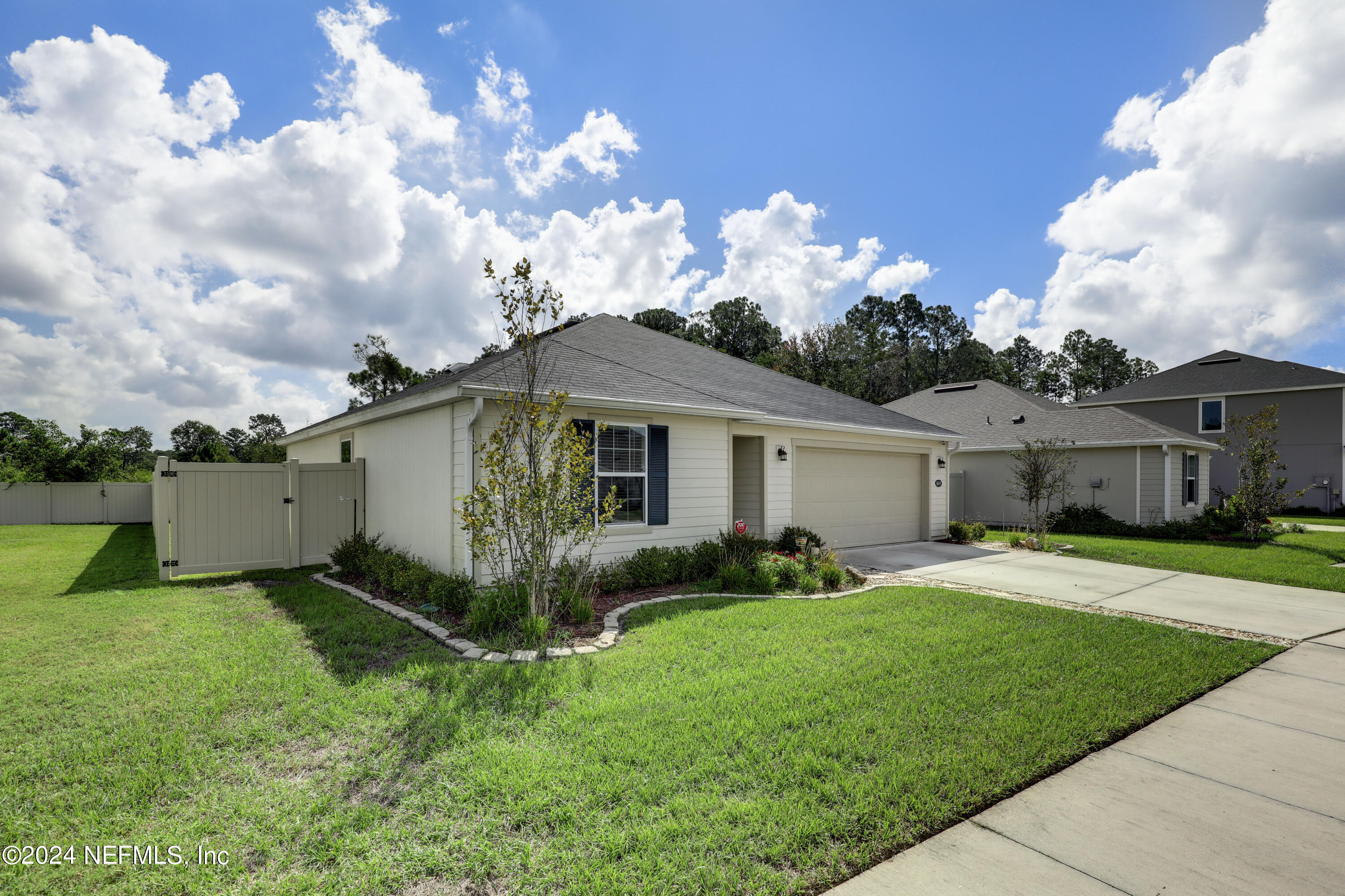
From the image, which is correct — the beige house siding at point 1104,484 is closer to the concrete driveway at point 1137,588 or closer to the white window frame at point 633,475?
the concrete driveway at point 1137,588

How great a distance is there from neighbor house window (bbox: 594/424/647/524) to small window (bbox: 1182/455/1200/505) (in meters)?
17.1

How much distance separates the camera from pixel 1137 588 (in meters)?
7.98

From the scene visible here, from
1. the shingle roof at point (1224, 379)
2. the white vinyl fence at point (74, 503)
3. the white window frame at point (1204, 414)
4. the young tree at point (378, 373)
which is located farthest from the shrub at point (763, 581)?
the white window frame at point (1204, 414)

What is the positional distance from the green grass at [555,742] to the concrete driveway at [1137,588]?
142 centimetres

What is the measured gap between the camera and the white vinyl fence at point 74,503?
61.5 feet

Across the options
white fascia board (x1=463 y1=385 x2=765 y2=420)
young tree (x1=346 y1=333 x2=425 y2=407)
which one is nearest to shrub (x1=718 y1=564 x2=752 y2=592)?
white fascia board (x1=463 y1=385 x2=765 y2=420)

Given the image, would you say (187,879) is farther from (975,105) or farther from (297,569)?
(975,105)

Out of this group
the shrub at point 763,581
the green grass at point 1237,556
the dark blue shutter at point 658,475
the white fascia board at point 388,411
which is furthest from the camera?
the green grass at point 1237,556

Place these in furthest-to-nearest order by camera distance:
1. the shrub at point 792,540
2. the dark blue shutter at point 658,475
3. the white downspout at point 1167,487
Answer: the white downspout at point 1167,487
the shrub at point 792,540
the dark blue shutter at point 658,475

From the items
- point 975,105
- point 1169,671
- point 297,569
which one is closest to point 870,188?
point 975,105

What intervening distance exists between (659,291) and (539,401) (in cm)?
1148

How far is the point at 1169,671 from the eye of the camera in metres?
4.55

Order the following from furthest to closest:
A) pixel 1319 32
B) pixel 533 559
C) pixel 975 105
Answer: pixel 975 105, pixel 1319 32, pixel 533 559

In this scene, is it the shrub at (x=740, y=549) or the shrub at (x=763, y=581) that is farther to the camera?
the shrub at (x=740, y=549)
